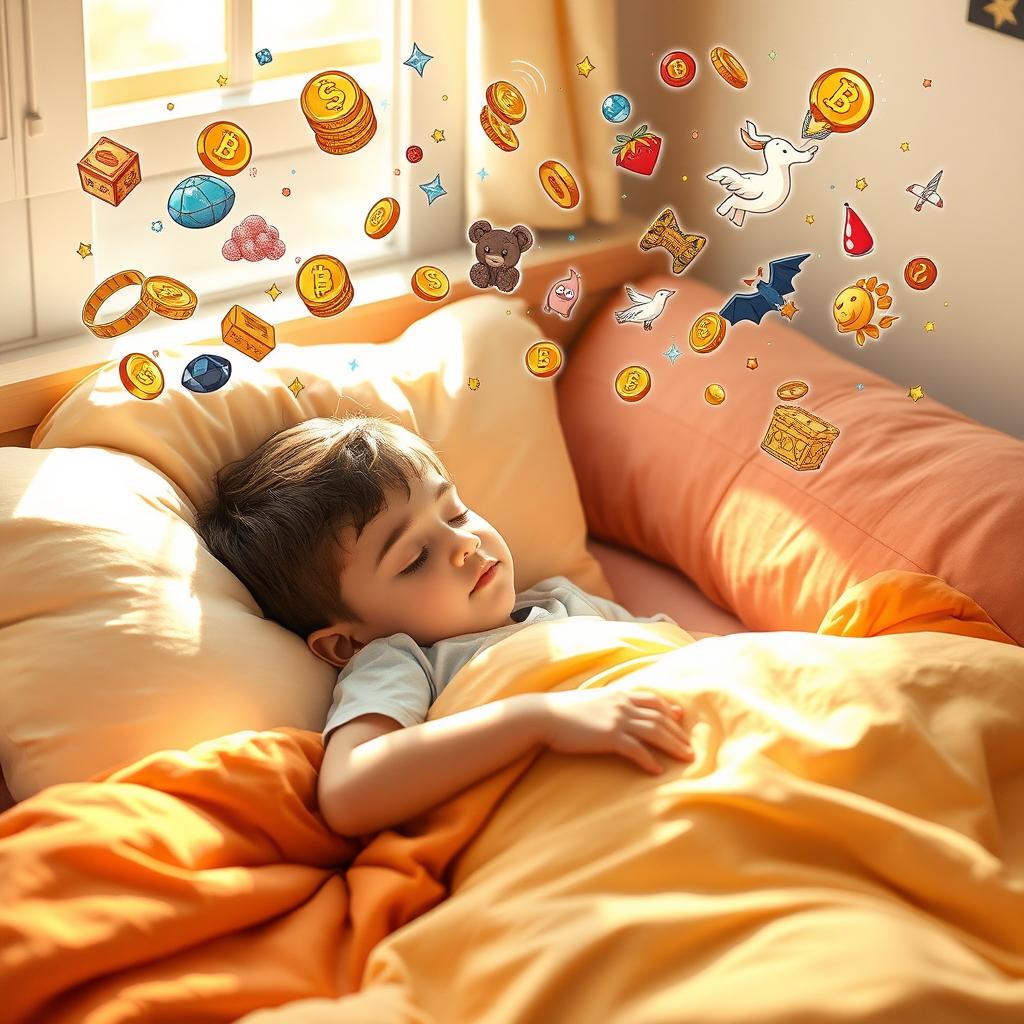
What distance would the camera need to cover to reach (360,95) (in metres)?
1.21

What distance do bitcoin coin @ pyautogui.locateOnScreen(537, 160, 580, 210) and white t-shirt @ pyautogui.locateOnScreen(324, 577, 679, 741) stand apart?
0.44 meters

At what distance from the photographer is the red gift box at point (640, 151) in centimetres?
131

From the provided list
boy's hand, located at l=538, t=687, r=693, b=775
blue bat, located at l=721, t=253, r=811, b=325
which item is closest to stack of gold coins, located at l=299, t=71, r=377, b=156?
blue bat, located at l=721, t=253, r=811, b=325

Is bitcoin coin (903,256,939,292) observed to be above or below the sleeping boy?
above

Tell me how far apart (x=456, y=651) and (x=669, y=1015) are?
53 cm

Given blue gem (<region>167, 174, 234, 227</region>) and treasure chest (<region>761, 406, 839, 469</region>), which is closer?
blue gem (<region>167, 174, 234, 227</region>)

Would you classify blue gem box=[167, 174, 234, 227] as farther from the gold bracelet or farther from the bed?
the bed

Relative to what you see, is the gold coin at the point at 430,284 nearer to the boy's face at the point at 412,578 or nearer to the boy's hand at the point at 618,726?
the boy's face at the point at 412,578

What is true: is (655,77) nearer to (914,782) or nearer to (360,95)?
(360,95)

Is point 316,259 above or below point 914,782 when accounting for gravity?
above

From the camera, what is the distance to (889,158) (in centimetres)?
169

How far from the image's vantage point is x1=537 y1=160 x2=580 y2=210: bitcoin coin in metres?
1.29

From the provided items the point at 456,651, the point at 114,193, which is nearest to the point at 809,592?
the point at 456,651

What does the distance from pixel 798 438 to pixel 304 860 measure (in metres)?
0.79
